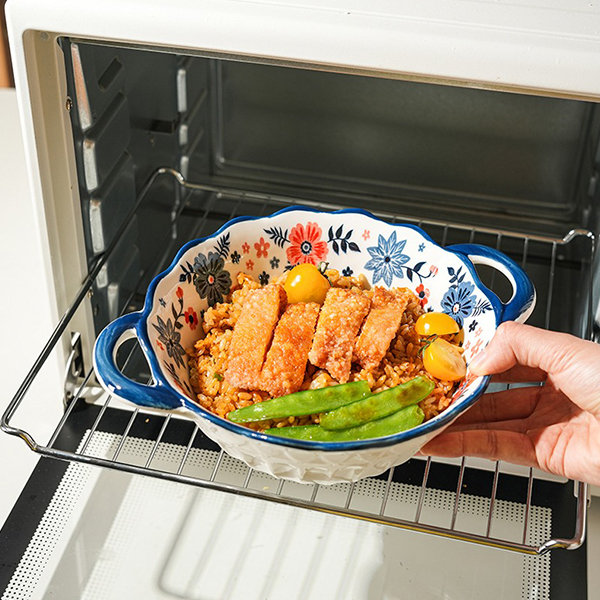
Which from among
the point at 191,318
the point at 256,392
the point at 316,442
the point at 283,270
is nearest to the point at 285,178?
the point at 283,270

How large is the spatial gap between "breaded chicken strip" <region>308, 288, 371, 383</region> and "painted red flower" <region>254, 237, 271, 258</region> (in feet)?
0.45

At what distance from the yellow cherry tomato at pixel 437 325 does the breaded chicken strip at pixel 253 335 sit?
155 mm

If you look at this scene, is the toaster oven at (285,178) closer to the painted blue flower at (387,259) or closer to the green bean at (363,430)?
the green bean at (363,430)

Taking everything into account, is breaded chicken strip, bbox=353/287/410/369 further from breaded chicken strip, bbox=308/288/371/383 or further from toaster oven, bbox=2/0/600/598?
toaster oven, bbox=2/0/600/598

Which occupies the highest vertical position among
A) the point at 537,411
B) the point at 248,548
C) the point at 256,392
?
the point at 256,392

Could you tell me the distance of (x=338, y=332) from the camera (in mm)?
836

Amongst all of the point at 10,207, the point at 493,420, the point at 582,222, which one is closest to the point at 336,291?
the point at 493,420

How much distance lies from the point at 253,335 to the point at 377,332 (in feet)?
0.42

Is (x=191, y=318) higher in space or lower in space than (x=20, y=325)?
higher

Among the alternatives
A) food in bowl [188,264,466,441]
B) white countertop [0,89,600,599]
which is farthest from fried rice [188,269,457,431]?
white countertop [0,89,600,599]

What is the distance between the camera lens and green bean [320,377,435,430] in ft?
2.50

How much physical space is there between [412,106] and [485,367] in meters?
0.61

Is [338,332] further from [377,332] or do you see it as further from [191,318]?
[191,318]

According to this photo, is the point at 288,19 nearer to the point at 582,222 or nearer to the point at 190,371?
the point at 190,371
